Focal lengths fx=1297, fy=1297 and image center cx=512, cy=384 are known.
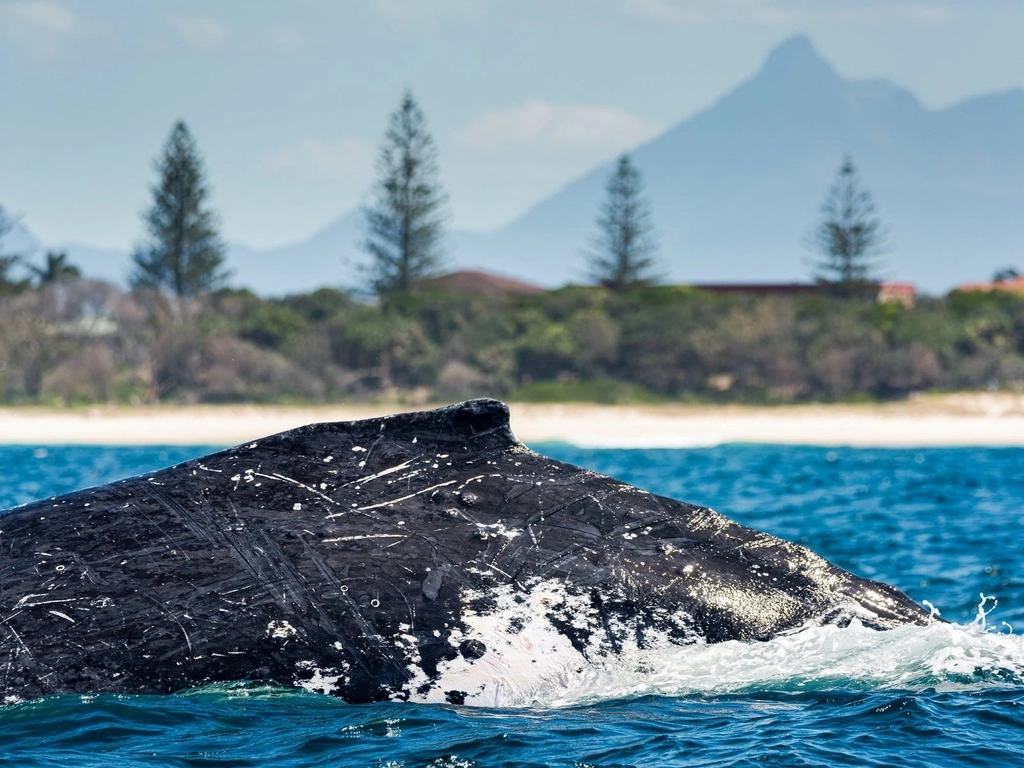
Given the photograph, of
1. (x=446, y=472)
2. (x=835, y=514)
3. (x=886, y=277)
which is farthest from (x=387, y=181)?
(x=446, y=472)

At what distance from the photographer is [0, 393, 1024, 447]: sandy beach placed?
159ft

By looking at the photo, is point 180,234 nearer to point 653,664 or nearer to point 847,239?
point 847,239

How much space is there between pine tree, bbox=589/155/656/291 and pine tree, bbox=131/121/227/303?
23142 millimetres

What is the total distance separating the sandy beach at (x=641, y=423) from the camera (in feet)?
159

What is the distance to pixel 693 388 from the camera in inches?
2352

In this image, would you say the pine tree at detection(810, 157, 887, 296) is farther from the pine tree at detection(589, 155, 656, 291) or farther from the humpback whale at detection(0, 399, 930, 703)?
the humpback whale at detection(0, 399, 930, 703)

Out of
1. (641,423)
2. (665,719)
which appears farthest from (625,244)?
(665,719)

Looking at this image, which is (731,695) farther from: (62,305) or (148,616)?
(62,305)

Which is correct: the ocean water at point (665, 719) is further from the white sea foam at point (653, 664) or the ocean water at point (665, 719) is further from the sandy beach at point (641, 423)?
the sandy beach at point (641, 423)

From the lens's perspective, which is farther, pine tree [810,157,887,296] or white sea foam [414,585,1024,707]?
pine tree [810,157,887,296]

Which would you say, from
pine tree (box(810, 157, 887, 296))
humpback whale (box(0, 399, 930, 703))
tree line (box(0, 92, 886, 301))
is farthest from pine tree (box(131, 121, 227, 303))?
Result: humpback whale (box(0, 399, 930, 703))

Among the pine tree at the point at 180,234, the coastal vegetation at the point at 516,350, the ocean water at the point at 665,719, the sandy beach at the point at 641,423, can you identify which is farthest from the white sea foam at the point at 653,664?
the pine tree at the point at 180,234

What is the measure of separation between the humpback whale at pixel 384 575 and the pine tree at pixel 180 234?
71258mm

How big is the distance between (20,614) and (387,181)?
238 ft
